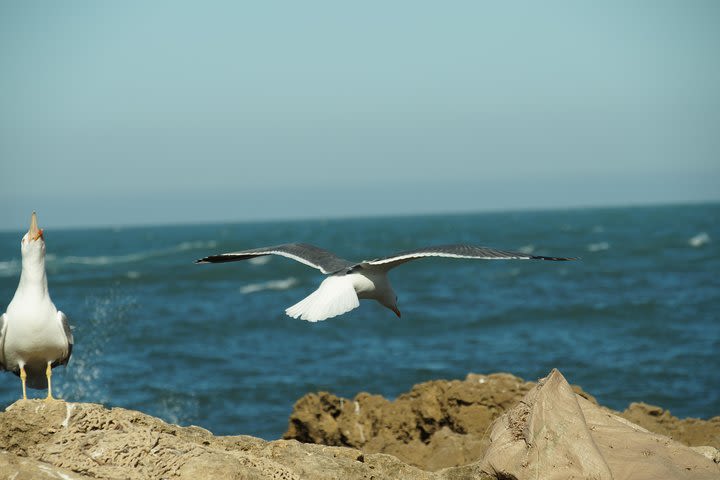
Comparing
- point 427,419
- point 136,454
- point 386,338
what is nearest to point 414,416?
point 427,419

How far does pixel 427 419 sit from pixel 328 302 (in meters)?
1.27

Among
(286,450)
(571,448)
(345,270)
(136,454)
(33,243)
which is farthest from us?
(345,270)

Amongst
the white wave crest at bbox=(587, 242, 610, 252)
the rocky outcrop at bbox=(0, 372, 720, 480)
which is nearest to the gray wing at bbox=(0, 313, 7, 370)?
the rocky outcrop at bbox=(0, 372, 720, 480)

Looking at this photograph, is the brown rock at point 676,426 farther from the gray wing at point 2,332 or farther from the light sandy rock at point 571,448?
the gray wing at point 2,332

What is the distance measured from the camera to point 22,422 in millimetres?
4281

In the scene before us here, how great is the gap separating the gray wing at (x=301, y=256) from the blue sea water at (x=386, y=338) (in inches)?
104

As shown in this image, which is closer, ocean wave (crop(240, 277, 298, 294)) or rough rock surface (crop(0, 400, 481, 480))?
rough rock surface (crop(0, 400, 481, 480))

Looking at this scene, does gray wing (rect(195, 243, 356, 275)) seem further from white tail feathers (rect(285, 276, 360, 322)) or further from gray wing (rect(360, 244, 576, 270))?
gray wing (rect(360, 244, 576, 270))

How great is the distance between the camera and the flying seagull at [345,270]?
20.8 feet

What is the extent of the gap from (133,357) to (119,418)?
398 inches

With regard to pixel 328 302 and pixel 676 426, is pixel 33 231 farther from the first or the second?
pixel 676 426

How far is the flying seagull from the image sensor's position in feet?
20.8

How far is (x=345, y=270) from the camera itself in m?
7.05

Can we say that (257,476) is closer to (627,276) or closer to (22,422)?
(22,422)
